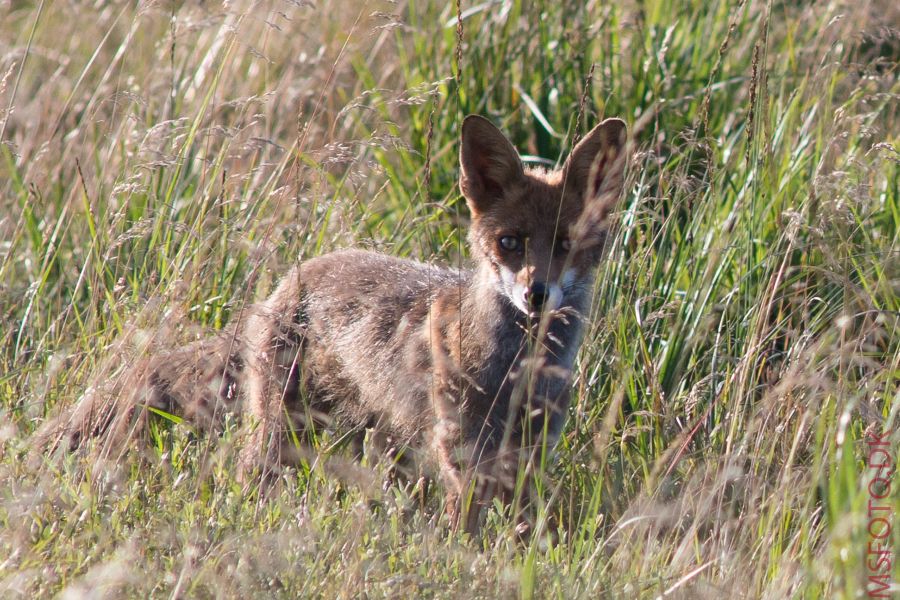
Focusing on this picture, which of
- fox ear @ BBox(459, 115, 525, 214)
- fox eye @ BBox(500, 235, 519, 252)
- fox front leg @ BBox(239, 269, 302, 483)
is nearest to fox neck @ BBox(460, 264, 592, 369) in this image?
fox eye @ BBox(500, 235, 519, 252)

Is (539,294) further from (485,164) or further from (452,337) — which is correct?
(485,164)

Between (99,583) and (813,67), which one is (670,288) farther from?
(99,583)

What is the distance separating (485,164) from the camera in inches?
175

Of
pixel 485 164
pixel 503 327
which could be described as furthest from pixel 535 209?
pixel 503 327

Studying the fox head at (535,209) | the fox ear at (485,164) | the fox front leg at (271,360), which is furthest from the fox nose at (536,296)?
the fox front leg at (271,360)

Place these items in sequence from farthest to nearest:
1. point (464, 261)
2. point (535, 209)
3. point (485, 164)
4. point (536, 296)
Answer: point (464, 261) < point (485, 164) < point (535, 209) < point (536, 296)

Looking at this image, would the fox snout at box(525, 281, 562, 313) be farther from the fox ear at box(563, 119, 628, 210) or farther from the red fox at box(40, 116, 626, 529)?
the fox ear at box(563, 119, 628, 210)

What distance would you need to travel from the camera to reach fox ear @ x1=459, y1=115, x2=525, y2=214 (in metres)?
4.28

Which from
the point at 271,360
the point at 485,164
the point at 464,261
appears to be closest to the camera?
the point at 271,360

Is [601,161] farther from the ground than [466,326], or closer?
farther from the ground

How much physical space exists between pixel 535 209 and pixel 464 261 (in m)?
0.82

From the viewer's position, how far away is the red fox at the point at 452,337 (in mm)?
4070

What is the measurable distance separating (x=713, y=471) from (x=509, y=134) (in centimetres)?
292

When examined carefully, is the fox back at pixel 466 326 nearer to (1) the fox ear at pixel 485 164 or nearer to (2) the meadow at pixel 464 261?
(1) the fox ear at pixel 485 164
